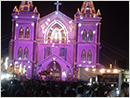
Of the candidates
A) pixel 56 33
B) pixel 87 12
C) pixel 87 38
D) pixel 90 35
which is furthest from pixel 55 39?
pixel 87 12

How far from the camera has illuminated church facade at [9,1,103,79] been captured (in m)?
42.5

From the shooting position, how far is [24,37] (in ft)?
142

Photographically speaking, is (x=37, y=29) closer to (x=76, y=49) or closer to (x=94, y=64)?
(x=76, y=49)

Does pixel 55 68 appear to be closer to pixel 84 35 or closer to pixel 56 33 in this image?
pixel 56 33

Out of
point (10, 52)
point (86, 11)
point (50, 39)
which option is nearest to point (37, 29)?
point (50, 39)

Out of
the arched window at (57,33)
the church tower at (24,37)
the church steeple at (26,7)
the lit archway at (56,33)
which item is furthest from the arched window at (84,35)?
the church steeple at (26,7)

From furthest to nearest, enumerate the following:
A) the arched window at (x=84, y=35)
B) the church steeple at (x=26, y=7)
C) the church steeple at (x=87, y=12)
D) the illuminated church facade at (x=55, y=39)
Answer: the church steeple at (x=26, y=7) → the arched window at (x=84, y=35) → the church steeple at (x=87, y=12) → the illuminated church facade at (x=55, y=39)

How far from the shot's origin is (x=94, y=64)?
42094mm

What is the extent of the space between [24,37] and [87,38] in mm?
10480

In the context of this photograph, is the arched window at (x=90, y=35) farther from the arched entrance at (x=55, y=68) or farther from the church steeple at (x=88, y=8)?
the arched entrance at (x=55, y=68)

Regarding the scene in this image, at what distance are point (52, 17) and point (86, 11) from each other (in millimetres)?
5815

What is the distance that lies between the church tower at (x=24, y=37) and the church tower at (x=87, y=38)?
7219mm

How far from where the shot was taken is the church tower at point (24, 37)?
42.5 meters

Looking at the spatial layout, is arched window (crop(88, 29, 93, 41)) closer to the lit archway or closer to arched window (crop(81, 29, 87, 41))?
arched window (crop(81, 29, 87, 41))
